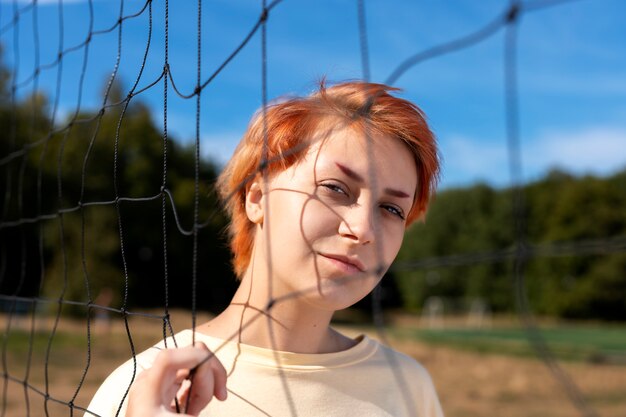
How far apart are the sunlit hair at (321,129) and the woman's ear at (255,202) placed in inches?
0.4

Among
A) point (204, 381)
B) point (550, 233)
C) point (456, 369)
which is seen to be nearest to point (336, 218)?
point (204, 381)

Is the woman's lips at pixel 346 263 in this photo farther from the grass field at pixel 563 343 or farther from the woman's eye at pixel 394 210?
the grass field at pixel 563 343

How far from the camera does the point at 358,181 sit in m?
0.85

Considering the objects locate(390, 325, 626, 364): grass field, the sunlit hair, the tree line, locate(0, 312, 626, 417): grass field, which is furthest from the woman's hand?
the tree line

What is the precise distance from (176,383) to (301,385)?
29cm

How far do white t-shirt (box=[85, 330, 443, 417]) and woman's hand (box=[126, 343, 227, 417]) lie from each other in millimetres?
179

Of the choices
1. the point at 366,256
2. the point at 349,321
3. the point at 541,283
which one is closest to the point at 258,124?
the point at 366,256

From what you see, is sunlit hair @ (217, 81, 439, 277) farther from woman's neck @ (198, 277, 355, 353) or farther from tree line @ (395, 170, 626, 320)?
tree line @ (395, 170, 626, 320)

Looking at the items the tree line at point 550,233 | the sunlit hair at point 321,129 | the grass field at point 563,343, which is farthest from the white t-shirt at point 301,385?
the tree line at point 550,233

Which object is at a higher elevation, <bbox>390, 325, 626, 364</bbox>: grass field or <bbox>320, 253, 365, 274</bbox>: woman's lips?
<bbox>320, 253, 365, 274</bbox>: woman's lips

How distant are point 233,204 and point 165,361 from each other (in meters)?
0.42

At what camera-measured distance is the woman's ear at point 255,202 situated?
93cm

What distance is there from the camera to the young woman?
85 centimetres

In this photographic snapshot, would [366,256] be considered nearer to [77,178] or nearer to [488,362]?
[488,362]
